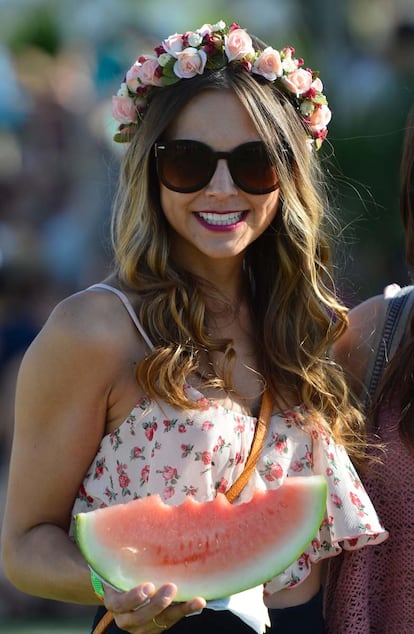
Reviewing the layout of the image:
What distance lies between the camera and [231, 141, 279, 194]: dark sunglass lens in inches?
137

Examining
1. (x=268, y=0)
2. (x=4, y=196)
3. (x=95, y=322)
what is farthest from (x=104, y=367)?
(x=268, y=0)

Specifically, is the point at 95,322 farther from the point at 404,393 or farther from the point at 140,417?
the point at 404,393

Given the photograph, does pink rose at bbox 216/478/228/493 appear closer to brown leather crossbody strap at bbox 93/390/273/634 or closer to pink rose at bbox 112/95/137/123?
brown leather crossbody strap at bbox 93/390/273/634

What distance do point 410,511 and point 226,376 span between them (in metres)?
0.69

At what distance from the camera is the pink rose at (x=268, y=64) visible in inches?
143

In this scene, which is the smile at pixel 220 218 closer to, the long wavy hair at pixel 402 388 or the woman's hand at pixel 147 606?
the long wavy hair at pixel 402 388

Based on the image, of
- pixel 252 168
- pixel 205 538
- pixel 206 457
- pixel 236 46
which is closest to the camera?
pixel 205 538

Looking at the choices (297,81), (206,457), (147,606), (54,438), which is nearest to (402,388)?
(206,457)

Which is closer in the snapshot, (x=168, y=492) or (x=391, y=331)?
(x=168, y=492)

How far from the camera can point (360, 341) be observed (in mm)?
3926

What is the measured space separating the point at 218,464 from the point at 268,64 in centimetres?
122

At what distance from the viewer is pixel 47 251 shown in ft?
28.6

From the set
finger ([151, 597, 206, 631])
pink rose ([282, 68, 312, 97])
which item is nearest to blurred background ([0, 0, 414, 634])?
pink rose ([282, 68, 312, 97])

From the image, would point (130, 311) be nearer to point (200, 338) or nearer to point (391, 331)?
point (200, 338)
